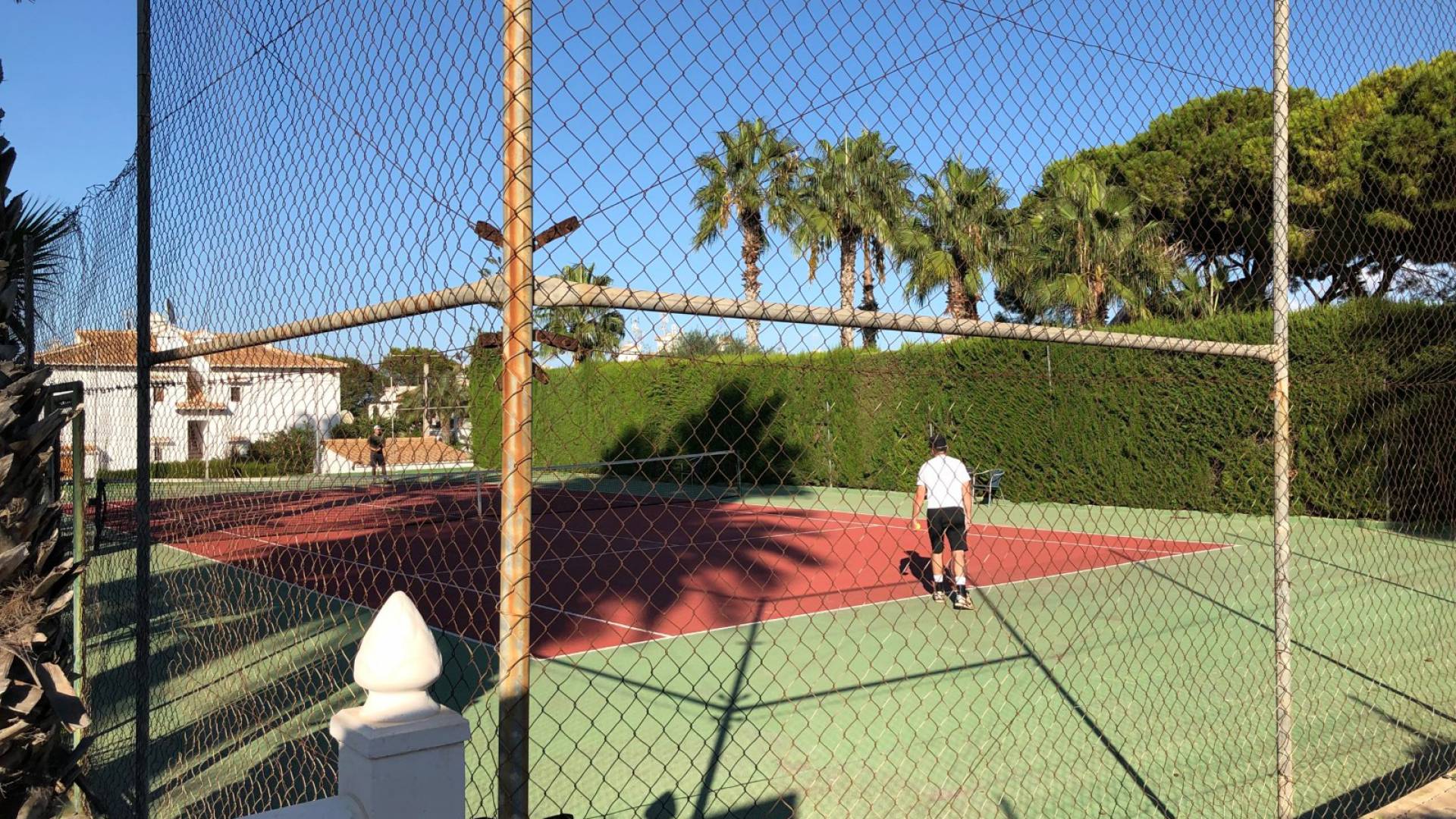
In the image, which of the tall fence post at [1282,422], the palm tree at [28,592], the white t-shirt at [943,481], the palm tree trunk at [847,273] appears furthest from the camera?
the white t-shirt at [943,481]

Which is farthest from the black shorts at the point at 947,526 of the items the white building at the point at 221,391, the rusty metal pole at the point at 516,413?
the rusty metal pole at the point at 516,413

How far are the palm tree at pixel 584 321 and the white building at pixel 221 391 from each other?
63cm

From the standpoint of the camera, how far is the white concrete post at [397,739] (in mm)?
1846

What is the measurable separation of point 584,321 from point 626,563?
36.1 ft

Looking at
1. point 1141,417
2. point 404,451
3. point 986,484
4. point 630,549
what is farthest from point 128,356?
point 986,484

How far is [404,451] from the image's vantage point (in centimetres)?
297

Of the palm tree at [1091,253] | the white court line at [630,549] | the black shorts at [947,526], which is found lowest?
the white court line at [630,549]

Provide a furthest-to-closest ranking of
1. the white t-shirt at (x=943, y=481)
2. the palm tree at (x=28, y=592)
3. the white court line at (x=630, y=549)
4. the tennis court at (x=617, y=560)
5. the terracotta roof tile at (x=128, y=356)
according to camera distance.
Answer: the white court line at (x=630, y=549) < the white t-shirt at (x=943, y=481) < the tennis court at (x=617, y=560) < the terracotta roof tile at (x=128, y=356) < the palm tree at (x=28, y=592)

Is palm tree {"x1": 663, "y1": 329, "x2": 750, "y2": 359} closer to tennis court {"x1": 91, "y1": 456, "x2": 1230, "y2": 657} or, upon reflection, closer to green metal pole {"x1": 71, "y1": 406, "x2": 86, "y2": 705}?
tennis court {"x1": 91, "y1": 456, "x2": 1230, "y2": 657}

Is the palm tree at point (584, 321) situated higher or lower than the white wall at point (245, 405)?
higher

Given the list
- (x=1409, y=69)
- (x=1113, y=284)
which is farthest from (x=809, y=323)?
(x=1409, y=69)

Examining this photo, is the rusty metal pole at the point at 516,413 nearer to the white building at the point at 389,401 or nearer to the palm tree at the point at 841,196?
the white building at the point at 389,401

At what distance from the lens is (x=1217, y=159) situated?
23438 millimetres

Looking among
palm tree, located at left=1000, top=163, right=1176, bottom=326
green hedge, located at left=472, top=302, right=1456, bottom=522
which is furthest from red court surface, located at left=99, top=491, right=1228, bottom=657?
palm tree, located at left=1000, top=163, right=1176, bottom=326
